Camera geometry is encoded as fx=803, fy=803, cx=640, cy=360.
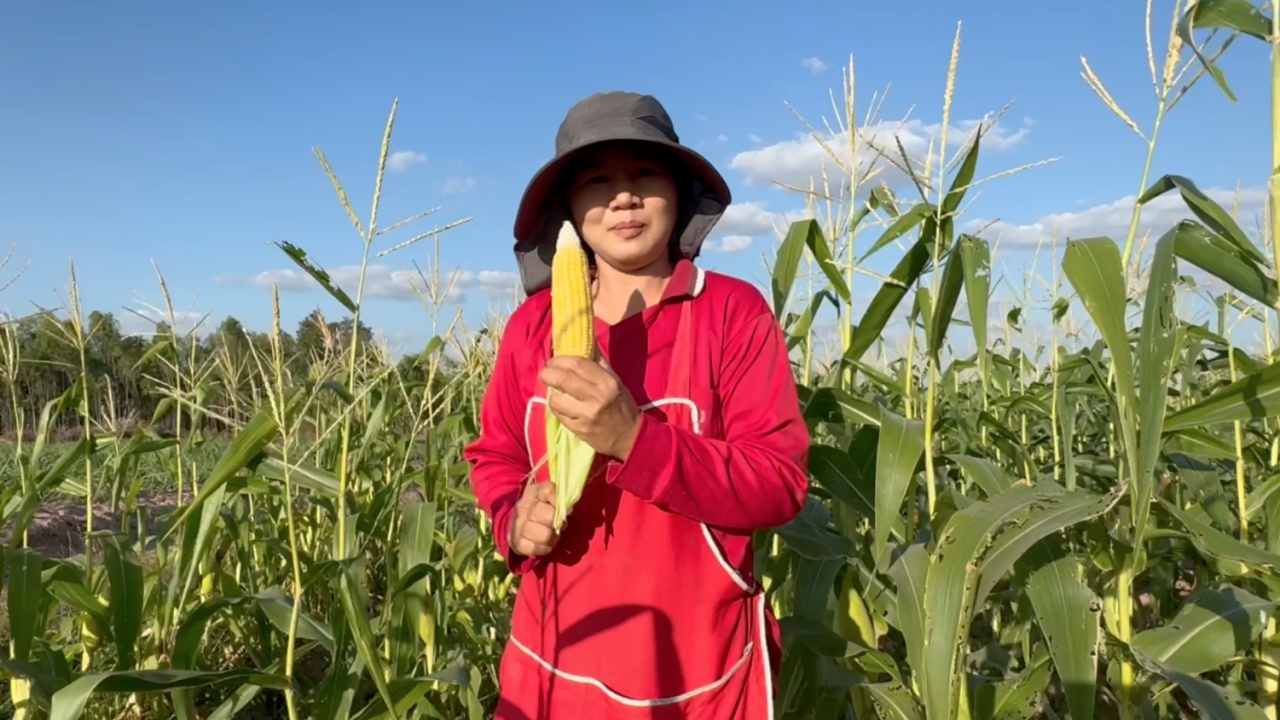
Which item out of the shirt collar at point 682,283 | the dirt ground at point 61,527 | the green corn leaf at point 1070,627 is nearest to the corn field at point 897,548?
the green corn leaf at point 1070,627

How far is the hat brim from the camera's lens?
170cm

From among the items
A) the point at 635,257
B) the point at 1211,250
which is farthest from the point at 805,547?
the point at 1211,250

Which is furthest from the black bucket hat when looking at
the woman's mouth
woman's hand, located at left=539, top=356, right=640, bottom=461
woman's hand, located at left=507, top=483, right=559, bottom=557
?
woman's hand, located at left=507, top=483, right=559, bottom=557

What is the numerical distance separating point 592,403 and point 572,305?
230 millimetres

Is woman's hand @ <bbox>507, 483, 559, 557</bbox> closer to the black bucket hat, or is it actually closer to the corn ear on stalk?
the corn ear on stalk

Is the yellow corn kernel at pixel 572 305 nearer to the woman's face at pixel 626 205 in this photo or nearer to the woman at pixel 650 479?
the woman at pixel 650 479

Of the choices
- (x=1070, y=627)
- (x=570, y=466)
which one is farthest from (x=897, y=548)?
(x=570, y=466)

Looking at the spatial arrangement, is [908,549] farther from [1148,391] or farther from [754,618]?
[1148,391]

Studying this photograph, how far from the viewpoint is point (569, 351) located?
1.46m

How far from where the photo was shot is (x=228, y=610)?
9.43 feet

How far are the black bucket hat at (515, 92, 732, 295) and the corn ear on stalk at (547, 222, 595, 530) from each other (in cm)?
36

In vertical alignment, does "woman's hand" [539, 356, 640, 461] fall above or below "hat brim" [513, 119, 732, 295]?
below

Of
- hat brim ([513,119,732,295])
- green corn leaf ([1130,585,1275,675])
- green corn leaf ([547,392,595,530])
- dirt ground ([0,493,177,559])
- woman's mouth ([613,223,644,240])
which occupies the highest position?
hat brim ([513,119,732,295])

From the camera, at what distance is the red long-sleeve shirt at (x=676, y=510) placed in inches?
60.4
